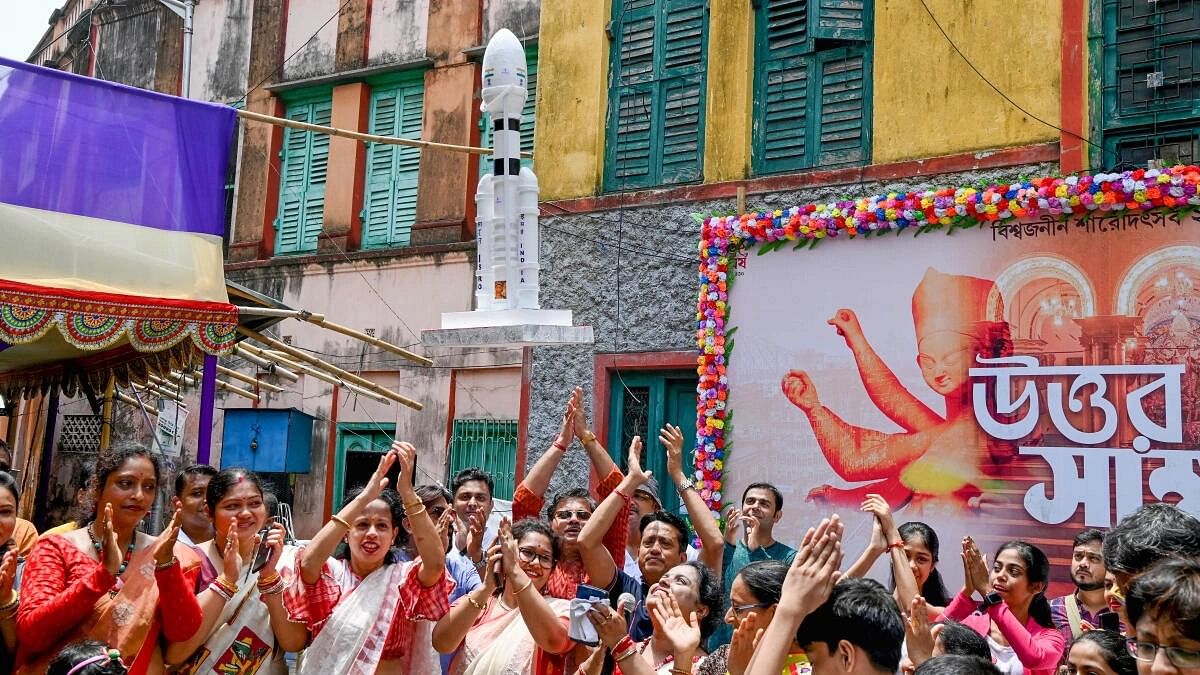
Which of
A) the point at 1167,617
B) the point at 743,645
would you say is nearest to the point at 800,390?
the point at 743,645

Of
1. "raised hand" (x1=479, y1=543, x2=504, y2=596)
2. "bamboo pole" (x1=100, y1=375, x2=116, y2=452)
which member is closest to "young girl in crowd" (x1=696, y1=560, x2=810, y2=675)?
"raised hand" (x1=479, y1=543, x2=504, y2=596)

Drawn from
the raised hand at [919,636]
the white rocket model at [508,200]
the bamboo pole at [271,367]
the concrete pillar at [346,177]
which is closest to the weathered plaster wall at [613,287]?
the bamboo pole at [271,367]

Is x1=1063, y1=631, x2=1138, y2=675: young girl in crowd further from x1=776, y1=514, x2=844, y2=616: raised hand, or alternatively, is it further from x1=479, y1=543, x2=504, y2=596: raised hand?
x1=479, y1=543, x2=504, y2=596: raised hand

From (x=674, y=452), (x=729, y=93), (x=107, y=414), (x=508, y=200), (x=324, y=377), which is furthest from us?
(x=324, y=377)

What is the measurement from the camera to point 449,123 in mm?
12000

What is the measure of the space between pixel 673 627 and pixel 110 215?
5824 mm

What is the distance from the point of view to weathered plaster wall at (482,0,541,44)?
451 inches

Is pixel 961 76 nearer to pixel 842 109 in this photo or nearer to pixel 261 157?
pixel 842 109

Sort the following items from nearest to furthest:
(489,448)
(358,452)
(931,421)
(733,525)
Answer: (733,525) < (931,421) < (489,448) < (358,452)

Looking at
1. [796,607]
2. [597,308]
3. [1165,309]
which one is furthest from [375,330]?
[796,607]

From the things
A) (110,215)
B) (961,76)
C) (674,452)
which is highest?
(961,76)

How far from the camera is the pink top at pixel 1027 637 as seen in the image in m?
4.45

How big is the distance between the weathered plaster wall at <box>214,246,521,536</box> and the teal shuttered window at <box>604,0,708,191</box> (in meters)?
2.58

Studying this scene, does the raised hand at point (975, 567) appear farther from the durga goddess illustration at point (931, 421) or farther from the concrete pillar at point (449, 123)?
the concrete pillar at point (449, 123)
